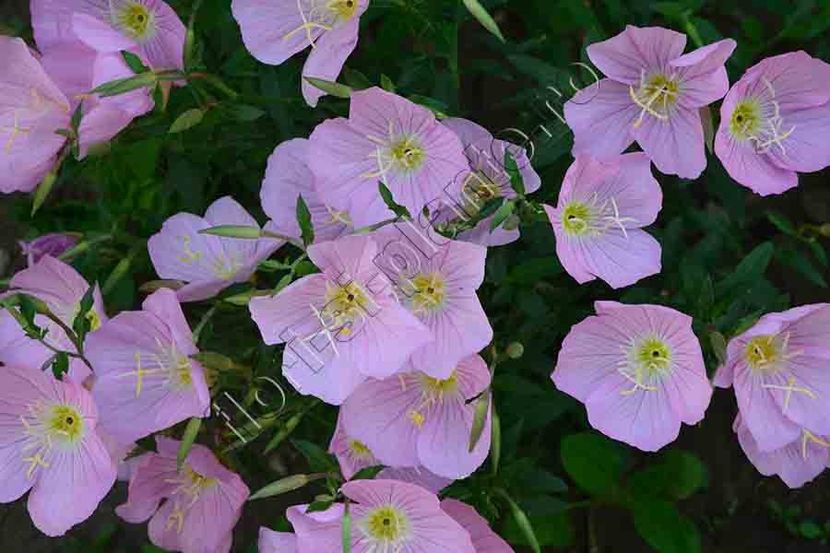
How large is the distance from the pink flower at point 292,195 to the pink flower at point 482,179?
0.14 meters

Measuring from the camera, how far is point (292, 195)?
1180 mm

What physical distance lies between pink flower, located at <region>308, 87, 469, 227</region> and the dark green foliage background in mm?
45

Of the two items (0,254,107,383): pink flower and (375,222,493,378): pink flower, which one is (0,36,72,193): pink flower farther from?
(375,222,493,378): pink flower

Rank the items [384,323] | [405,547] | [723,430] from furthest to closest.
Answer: [723,430] < [405,547] < [384,323]

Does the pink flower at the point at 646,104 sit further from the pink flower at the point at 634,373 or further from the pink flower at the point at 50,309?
the pink flower at the point at 50,309

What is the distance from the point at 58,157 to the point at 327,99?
0.35 meters

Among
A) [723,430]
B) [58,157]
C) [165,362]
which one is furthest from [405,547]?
[723,430]

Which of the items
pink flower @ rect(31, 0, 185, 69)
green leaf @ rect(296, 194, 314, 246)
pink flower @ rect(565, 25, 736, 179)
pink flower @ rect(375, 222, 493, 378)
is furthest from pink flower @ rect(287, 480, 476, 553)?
pink flower @ rect(31, 0, 185, 69)

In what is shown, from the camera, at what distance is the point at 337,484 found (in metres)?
1.18

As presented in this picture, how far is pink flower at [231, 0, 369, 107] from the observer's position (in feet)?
3.77

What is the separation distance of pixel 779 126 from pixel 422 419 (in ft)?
1.70

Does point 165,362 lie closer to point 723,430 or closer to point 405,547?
point 405,547

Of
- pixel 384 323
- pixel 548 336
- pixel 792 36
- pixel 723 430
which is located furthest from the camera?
pixel 723 430

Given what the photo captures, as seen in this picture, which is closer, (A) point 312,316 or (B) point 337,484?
(A) point 312,316
